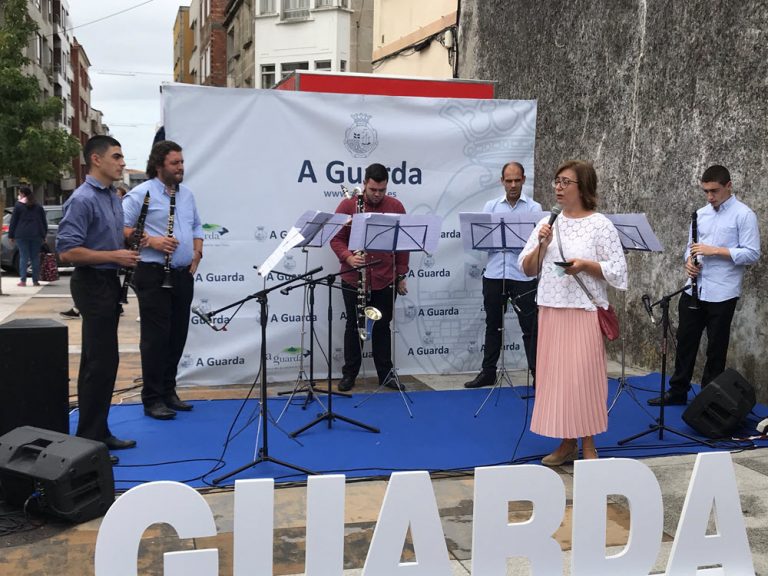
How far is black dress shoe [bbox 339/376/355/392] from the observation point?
7.46m

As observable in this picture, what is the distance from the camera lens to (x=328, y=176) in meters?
7.65

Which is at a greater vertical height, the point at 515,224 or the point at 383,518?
the point at 515,224

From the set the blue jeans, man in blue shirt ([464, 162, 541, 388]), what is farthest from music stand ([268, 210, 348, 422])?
the blue jeans

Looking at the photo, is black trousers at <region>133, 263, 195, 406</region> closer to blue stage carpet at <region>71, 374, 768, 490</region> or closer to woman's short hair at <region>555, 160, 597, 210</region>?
blue stage carpet at <region>71, 374, 768, 490</region>

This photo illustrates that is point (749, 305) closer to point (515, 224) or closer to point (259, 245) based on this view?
point (515, 224)

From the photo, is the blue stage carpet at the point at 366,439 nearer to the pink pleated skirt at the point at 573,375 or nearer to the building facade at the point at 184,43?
the pink pleated skirt at the point at 573,375

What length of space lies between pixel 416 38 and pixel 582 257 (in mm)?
12230

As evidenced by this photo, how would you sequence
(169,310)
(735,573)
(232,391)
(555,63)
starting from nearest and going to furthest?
(735,573)
(169,310)
(232,391)
(555,63)

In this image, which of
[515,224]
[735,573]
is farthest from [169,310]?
[735,573]

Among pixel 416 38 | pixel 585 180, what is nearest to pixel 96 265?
pixel 585 180

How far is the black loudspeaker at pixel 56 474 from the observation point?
4211 millimetres

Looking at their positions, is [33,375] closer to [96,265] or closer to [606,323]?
[96,265]

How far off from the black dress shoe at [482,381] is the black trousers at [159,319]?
2.68 meters

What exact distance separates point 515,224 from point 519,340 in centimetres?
201
